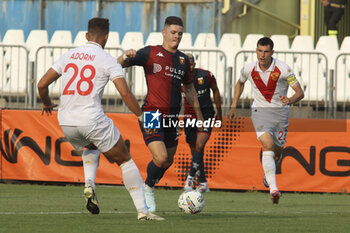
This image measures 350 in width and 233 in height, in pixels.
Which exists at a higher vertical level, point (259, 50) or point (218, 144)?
point (259, 50)

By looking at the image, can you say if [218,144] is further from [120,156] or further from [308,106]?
[120,156]

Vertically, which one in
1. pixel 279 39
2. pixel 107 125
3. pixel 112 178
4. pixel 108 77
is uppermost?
pixel 279 39

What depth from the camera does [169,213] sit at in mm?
9430

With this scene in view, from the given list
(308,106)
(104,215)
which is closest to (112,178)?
(308,106)

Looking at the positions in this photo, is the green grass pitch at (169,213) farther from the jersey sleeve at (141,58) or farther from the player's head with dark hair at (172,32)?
the player's head with dark hair at (172,32)

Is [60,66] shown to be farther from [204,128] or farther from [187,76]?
[204,128]

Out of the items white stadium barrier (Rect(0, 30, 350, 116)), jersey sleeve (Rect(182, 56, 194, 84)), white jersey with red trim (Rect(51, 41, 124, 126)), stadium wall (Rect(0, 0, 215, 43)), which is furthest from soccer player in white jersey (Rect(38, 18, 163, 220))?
stadium wall (Rect(0, 0, 215, 43))

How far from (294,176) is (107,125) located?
6734 millimetres

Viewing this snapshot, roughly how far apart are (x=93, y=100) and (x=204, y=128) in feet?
20.4

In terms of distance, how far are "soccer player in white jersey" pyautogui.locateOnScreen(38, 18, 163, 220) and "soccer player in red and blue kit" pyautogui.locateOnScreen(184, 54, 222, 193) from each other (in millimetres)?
5590

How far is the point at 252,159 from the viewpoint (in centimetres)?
1424

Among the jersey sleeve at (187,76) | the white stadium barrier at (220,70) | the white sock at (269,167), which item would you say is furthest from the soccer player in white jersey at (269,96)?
the white stadium barrier at (220,70)

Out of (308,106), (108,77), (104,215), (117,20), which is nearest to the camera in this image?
(108,77)

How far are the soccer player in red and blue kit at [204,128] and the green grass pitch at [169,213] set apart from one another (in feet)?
1.21
